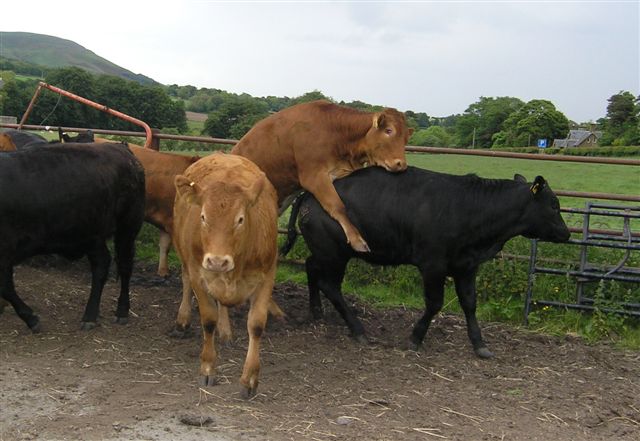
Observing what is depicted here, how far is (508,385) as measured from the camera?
17.5 ft

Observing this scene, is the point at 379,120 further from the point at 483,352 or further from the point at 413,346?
the point at 483,352

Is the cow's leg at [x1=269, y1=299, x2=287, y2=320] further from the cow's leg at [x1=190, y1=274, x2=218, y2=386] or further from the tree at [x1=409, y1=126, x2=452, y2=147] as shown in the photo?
the tree at [x1=409, y1=126, x2=452, y2=147]

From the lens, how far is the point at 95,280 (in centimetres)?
638

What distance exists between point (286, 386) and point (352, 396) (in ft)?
1.66

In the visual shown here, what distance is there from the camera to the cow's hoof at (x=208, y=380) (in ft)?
16.2

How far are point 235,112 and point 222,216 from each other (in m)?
9.51

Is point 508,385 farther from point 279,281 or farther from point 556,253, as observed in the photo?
point 279,281

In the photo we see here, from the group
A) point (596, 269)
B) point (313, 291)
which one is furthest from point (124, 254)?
point (596, 269)

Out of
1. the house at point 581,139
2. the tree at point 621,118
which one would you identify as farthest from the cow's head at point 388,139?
the tree at point 621,118

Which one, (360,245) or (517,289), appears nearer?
(360,245)

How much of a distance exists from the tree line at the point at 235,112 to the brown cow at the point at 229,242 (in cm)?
239

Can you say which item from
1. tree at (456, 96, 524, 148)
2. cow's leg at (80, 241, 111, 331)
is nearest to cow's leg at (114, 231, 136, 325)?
cow's leg at (80, 241, 111, 331)

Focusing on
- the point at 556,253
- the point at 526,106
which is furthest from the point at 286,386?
the point at 526,106

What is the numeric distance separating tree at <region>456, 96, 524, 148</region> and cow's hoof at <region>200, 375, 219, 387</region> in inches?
1302
